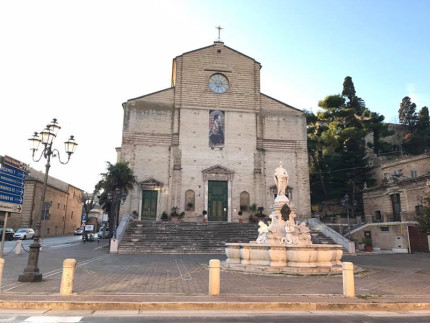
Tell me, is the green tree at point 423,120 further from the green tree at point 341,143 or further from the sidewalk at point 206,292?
the sidewalk at point 206,292

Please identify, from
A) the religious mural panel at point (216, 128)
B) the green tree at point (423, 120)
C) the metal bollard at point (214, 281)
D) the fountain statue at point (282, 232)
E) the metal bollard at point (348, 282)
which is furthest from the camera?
the green tree at point (423, 120)

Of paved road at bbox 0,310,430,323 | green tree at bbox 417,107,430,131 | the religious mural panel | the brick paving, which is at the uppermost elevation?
green tree at bbox 417,107,430,131

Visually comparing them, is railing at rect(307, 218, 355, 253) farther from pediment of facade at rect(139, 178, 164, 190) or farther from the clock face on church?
the clock face on church

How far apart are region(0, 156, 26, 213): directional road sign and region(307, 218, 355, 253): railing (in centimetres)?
1970

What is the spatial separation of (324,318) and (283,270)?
549 centimetres

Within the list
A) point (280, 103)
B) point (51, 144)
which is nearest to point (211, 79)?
point (280, 103)

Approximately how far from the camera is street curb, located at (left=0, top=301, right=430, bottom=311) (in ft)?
22.1

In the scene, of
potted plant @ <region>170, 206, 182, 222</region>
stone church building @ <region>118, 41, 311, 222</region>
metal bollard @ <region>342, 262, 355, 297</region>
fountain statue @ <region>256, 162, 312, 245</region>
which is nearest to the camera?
metal bollard @ <region>342, 262, 355, 297</region>

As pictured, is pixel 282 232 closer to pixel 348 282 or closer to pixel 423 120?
pixel 348 282

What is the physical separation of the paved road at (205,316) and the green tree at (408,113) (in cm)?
5913

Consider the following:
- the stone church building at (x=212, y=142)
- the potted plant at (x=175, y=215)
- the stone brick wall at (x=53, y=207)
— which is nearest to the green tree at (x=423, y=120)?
the stone church building at (x=212, y=142)

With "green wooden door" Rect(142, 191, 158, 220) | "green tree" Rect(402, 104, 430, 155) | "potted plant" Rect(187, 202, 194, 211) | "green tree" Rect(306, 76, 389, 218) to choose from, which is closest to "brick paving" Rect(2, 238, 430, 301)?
"green wooden door" Rect(142, 191, 158, 220)

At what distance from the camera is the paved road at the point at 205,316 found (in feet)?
19.5

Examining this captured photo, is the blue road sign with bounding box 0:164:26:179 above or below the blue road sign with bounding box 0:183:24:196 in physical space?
above
